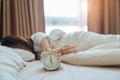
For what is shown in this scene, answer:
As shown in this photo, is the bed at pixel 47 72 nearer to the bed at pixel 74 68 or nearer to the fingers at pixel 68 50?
the bed at pixel 74 68

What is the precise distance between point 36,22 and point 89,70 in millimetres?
1545

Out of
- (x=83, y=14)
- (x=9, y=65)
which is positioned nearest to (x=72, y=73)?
(x=9, y=65)

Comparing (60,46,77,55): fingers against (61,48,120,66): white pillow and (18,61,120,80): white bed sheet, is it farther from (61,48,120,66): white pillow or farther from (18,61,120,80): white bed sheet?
(18,61,120,80): white bed sheet

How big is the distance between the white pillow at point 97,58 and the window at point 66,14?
4.81 feet

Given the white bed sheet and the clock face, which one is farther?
the clock face

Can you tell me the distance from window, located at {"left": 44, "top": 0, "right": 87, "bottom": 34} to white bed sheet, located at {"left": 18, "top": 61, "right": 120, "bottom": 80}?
1.55 metres

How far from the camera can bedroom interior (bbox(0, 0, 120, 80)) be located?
1.09 m

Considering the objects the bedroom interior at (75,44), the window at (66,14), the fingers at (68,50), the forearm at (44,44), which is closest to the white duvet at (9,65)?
the bedroom interior at (75,44)

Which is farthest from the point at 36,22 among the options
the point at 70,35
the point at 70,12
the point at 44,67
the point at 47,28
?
the point at 44,67

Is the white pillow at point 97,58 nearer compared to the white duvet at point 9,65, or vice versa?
the white duvet at point 9,65

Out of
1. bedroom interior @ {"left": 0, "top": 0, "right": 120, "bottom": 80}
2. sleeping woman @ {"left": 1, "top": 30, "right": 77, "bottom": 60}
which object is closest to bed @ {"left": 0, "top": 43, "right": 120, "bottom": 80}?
bedroom interior @ {"left": 0, "top": 0, "right": 120, "bottom": 80}

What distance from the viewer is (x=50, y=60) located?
1.24 metres

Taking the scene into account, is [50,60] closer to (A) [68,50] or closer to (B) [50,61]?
(B) [50,61]

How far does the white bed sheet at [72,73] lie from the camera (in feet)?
3.42
